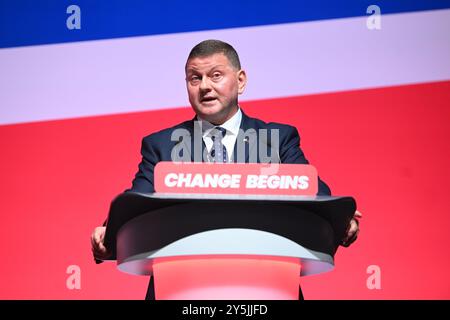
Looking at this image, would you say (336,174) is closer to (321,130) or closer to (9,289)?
(321,130)

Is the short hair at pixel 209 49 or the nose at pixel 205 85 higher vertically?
the short hair at pixel 209 49

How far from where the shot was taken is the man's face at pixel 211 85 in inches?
91.9

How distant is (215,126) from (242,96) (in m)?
0.86

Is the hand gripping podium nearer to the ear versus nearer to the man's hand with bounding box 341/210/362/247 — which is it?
the man's hand with bounding box 341/210/362/247

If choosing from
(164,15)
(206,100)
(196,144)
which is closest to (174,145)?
(196,144)

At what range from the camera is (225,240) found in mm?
1624

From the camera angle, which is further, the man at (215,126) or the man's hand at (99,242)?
the man at (215,126)

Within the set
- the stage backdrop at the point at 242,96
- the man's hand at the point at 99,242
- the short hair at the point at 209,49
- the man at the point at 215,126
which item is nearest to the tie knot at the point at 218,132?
the man at the point at 215,126

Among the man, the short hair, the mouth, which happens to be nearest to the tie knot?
the man

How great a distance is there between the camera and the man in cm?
218

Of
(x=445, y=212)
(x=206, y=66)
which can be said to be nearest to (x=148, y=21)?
(x=206, y=66)

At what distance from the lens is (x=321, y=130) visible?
316 centimetres

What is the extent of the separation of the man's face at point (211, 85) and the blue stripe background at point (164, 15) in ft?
2.85

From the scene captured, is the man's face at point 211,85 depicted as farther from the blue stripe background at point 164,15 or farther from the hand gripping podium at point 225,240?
the blue stripe background at point 164,15
